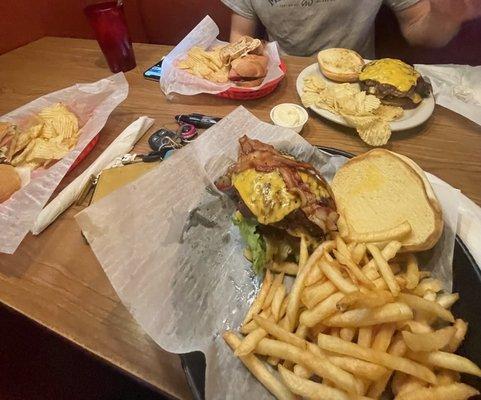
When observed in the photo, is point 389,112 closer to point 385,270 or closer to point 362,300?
point 385,270

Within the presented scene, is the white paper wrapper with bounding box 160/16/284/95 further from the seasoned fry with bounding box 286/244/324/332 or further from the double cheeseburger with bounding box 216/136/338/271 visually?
the seasoned fry with bounding box 286/244/324/332

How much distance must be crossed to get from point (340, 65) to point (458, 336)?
1338 mm

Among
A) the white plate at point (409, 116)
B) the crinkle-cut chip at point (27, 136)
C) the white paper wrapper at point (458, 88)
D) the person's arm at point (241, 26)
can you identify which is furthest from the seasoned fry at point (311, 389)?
the person's arm at point (241, 26)

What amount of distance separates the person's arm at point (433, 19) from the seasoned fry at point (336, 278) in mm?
1897

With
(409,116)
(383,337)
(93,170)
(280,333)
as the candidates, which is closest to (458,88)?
(409,116)

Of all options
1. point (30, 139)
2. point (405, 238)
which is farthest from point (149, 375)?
A: point (30, 139)

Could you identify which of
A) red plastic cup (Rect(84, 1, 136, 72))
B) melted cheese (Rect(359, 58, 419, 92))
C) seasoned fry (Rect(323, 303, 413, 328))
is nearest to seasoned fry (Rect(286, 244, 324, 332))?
seasoned fry (Rect(323, 303, 413, 328))

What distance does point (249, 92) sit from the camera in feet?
5.54

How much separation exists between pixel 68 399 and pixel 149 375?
99 cm

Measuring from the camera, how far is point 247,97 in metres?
1.72

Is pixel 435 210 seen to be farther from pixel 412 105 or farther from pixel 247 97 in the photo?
pixel 247 97

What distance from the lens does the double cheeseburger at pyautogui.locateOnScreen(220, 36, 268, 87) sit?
1.69 m

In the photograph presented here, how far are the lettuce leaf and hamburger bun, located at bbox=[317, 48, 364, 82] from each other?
100 centimetres

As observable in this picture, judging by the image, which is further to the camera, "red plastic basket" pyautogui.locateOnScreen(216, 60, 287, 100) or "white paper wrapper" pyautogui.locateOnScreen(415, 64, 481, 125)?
"red plastic basket" pyautogui.locateOnScreen(216, 60, 287, 100)
